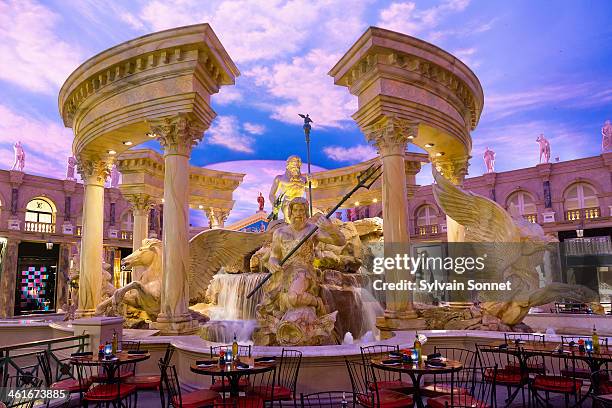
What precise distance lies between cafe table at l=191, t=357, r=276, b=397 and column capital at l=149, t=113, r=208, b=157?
4.65 m

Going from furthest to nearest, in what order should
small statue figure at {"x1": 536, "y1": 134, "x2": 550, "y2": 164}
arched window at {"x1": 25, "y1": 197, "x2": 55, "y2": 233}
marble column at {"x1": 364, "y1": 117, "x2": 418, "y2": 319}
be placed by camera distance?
arched window at {"x1": 25, "y1": 197, "x2": 55, "y2": 233} < small statue figure at {"x1": 536, "y1": 134, "x2": 550, "y2": 164} < marble column at {"x1": 364, "y1": 117, "x2": 418, "y2": 319}

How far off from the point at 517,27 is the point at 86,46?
27.0m

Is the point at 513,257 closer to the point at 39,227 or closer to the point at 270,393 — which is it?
the point at 270,393

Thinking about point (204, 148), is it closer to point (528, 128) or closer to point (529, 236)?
point (528, 128)

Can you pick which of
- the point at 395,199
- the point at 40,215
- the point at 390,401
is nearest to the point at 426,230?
the point at 395,199

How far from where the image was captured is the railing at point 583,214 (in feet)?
67.6

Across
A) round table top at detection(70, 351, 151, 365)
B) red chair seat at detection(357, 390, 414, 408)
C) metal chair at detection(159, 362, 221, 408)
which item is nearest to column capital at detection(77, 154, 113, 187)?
round table top at detection(70, 351, 151, 365)

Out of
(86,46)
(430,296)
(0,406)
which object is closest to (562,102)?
(430,296)

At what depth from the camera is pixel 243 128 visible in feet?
98.0

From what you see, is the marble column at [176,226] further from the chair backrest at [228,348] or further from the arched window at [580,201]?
the arched window at [580,201]

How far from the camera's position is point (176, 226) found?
8297 millimetres

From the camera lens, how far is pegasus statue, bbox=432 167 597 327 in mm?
7922

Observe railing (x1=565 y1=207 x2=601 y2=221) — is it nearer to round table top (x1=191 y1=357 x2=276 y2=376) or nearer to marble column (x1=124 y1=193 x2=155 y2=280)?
marble column (x1=124 y1=193 x2=155 y2=280)

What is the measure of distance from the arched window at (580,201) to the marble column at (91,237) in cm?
2032
